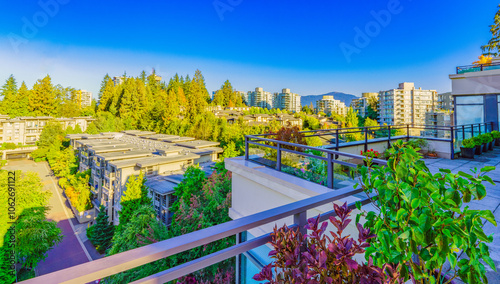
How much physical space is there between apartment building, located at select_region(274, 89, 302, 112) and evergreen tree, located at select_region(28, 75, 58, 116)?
9389cm

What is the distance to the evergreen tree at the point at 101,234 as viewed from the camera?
675 inches

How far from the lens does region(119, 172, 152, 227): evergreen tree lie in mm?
14453

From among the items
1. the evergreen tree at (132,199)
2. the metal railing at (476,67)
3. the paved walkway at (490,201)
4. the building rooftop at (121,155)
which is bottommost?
the evergreen tree at (132,199)

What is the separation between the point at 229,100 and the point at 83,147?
46.9m

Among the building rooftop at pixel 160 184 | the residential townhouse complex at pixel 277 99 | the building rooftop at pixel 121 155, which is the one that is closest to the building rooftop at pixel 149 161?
the building rooftop at pixel 121 155

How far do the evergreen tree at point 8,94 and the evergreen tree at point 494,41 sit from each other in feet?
232

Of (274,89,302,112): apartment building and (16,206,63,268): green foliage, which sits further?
(274,89,302,112): apartment building

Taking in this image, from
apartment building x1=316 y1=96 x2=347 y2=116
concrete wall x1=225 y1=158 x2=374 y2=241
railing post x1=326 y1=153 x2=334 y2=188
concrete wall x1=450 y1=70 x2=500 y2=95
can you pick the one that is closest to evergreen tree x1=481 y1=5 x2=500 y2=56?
concrete wall x1=450 y1=70 x2=500 y2=95

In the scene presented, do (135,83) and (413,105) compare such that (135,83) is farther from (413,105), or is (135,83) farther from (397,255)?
(413,105)

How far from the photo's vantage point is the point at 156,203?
16875mm

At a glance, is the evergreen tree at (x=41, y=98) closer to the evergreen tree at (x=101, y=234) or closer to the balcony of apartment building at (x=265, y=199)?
the evergreen tree at (x=101, y=234)

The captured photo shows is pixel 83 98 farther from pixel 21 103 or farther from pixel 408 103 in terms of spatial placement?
pixel 408 103

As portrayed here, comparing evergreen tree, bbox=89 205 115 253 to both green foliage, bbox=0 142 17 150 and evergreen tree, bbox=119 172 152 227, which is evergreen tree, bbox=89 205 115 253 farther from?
green foliage, bbox=0 142 17 150

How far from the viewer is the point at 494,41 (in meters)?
17.8
